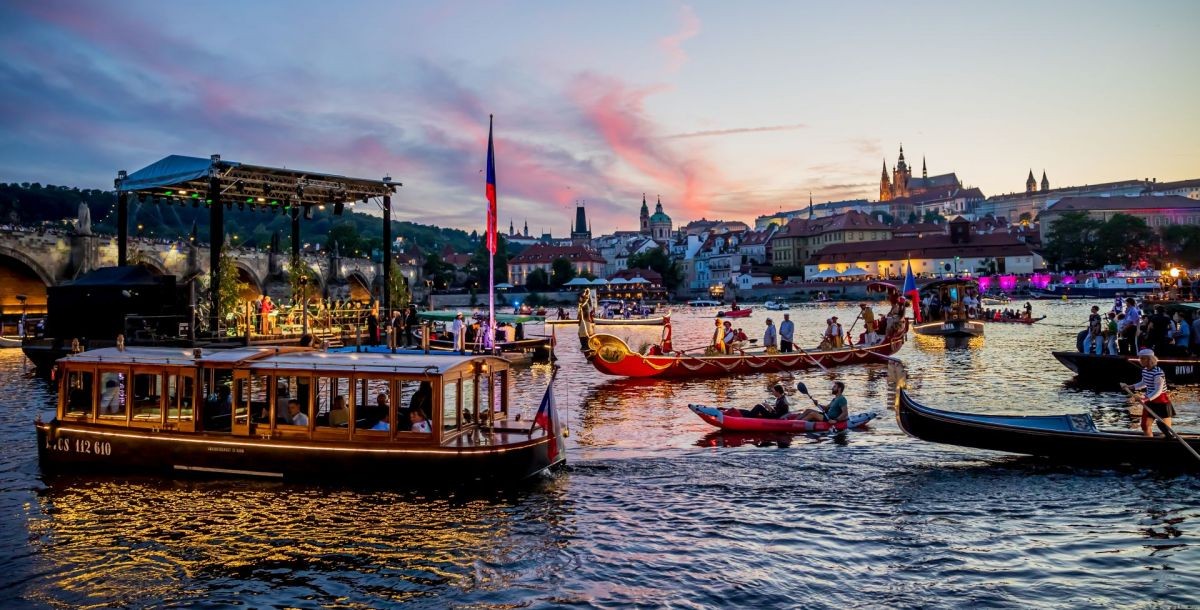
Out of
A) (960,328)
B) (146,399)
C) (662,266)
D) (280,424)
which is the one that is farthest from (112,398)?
(662,266)

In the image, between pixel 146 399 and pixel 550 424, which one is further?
pixel 146 399

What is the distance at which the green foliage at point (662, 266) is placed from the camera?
548 feet

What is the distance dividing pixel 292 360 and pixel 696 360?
17363 millimetres

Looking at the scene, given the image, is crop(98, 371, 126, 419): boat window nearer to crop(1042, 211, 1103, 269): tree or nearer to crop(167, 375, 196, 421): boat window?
crop(167, 375, 196, 421): boat window

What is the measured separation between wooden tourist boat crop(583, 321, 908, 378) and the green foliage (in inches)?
5256

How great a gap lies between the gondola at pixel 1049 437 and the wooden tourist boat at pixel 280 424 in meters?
6.80

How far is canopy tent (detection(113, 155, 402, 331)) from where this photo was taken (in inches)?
1111

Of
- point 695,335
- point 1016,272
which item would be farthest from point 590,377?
point 1016,272

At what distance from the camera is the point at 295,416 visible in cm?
1393

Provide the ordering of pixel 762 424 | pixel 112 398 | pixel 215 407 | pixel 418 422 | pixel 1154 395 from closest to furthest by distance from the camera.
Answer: pixel 1154 395 < pixel 418 422 < pixel 215 407 < pixel 112 398 < pixel 762 424

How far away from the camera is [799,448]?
55.2ft

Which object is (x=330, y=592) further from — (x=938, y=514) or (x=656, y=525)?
(x=938, y=514)

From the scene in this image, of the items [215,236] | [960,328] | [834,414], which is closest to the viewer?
[834,414]

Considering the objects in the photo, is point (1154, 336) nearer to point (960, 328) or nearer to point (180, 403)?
point (960, 328)
